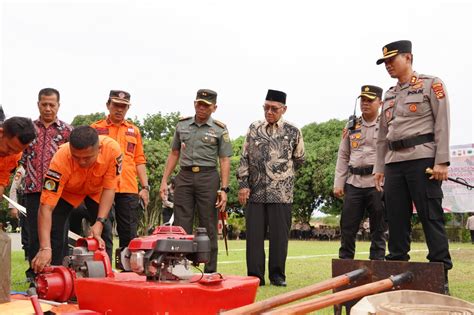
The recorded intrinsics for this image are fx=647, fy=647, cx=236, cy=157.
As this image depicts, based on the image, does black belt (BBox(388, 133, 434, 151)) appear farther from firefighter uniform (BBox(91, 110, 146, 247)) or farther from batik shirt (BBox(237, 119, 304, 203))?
firefighter uniform (BBox(91, 110, 146, 247))

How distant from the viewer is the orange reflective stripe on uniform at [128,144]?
710 centimetres

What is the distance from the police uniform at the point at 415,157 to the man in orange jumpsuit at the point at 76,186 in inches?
92.8

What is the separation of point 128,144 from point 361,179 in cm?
266

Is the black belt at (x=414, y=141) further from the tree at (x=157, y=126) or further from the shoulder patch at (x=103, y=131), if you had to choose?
the tree at (x=157, y=126)

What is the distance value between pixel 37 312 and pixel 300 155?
4254mm

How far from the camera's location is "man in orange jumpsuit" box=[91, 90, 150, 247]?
273 inches

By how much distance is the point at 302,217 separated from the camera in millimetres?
43375

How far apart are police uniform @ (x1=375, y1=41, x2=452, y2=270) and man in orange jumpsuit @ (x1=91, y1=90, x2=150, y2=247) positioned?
287cm

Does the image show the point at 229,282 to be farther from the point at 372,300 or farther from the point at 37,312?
the point at 37,312

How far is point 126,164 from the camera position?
719 cm

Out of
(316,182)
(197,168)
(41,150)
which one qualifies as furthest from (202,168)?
(316,182)

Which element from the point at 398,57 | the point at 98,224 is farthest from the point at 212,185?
the point at 398,57

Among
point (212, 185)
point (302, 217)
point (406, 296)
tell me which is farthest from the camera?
point (302, 217)

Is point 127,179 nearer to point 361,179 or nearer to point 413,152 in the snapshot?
point 361,179
